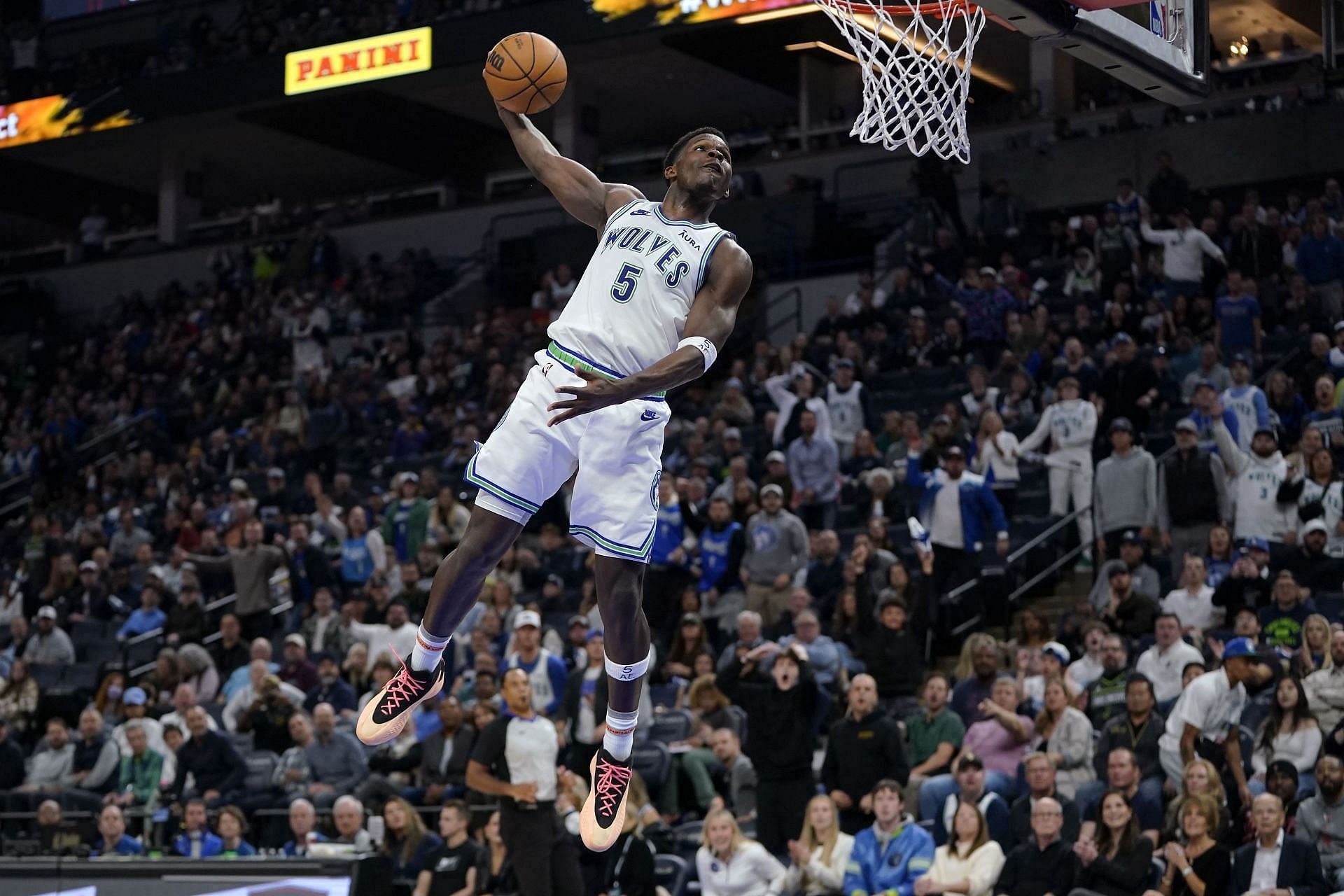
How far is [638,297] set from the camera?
268 inches

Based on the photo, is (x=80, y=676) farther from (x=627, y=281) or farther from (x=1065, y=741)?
(x=627, y=281)

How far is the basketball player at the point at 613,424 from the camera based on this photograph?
671 cm

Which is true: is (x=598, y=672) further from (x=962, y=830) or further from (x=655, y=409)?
(x=655, y=409)

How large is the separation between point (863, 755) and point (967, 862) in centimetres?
126

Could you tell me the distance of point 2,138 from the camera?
29109 millimetres

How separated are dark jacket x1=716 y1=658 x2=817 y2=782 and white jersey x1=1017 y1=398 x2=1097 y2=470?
4100mm

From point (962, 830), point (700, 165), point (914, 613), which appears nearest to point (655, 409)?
point (700, 165)

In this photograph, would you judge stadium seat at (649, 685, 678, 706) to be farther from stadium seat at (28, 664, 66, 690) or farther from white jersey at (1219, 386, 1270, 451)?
stadium seat at (28, 664, 66, 690)

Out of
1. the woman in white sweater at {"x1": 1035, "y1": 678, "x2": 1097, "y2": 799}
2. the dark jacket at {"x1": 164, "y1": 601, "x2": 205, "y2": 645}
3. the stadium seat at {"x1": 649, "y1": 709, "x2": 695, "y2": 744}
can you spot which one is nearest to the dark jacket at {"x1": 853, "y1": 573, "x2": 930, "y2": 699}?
the stadium seat at {"x1": 649, "y1": 709, "x2": 695, "y2": 744}

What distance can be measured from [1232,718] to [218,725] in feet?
30.0

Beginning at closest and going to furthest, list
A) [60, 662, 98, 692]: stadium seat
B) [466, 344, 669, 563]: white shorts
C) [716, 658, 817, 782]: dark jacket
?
[466, 344, 669, 563]: white shorts, [716, 658, 817, 782]: dark jacket, [60, 662, 98, 692]: stadium seat

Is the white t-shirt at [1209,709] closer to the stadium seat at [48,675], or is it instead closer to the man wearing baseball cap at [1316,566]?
the man wearing baseball cap at [1316,566]

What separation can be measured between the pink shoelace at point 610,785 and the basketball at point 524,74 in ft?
8.79

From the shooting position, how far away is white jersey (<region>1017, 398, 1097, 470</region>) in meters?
15.6
